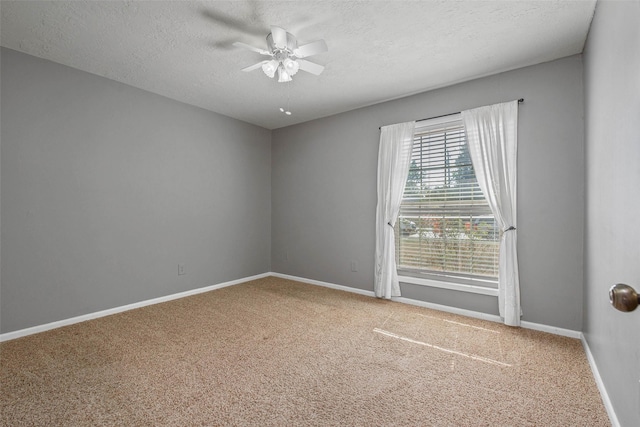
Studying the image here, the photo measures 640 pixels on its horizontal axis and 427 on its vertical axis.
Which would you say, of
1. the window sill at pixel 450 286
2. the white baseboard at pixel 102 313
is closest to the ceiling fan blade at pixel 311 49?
the window sill at pixel 450 286

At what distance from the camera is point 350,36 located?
2.41 m

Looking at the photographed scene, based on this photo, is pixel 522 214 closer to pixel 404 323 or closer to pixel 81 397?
pixel 404 323

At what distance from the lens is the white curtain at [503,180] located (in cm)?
282

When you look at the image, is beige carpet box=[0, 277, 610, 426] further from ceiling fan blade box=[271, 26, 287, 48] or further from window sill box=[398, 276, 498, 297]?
ceiling fan blade box=[271, 26, 287, 48]

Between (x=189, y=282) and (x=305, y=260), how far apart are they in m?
1.71

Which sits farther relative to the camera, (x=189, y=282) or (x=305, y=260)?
(x=305, y=260)

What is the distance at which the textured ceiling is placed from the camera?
207 centimetres

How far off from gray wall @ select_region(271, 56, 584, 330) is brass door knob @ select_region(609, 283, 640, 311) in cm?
231

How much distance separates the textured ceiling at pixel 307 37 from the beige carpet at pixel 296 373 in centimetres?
256

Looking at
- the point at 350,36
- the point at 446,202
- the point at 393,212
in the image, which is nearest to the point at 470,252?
the point at 446,202

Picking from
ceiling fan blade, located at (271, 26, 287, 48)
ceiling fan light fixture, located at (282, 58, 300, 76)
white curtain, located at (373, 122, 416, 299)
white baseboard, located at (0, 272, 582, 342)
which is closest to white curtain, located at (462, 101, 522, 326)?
white baseboard, located at (0, 272, 582, 342)

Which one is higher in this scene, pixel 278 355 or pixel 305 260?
pixel 305 260

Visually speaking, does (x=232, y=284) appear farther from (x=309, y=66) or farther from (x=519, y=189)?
(x=519, y=189)

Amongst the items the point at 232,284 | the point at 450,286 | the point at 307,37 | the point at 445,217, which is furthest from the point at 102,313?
the point at 445,217
